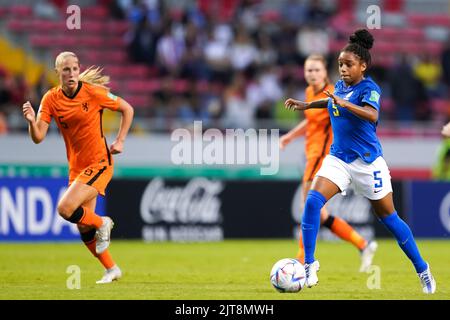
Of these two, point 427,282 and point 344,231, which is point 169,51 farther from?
point 427,282

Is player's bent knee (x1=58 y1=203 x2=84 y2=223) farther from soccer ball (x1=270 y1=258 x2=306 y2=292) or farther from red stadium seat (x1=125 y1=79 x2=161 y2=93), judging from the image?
red stadium seat (x1=125 y1=79 x2=161 y2=93)

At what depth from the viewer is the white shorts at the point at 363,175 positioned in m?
9.63

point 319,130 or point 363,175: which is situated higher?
point 319,130

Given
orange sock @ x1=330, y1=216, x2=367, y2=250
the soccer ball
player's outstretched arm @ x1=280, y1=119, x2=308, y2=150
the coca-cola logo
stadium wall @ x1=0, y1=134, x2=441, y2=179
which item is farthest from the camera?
stadium wall @ x1=0, y1=134, x2=441, y2=179

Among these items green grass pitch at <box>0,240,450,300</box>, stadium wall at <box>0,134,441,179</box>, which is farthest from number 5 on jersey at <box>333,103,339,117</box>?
stadium wall at <box>0,134,441,179</box>

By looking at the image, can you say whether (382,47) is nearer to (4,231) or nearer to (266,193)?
(266,193)

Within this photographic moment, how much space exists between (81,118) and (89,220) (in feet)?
3.63

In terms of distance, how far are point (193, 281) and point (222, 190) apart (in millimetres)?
7460

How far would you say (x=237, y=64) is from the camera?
22.5 m

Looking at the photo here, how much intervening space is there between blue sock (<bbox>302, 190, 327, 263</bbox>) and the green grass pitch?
41 centimetres

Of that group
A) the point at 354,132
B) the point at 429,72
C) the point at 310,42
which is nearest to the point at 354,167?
the point at 354,132

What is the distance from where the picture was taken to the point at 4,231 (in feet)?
57.0

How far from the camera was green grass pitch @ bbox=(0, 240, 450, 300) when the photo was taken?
31.5 feet
